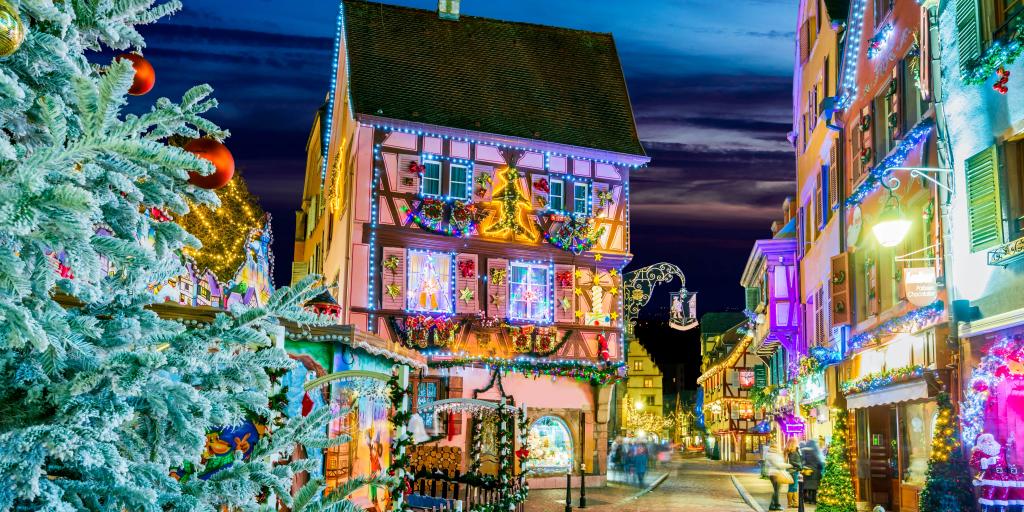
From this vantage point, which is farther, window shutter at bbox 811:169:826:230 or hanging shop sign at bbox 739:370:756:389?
hanging shop sign at bbox 739:370:756:389

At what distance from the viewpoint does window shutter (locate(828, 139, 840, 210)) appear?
21.6 m

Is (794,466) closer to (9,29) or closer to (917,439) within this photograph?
(917,439)

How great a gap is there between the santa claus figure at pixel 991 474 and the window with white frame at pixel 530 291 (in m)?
16.0

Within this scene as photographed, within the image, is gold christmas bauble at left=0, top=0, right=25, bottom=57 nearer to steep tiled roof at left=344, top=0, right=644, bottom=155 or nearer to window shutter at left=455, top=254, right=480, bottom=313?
steep tiled roof at left=344, top=0, right=644, bottom=155

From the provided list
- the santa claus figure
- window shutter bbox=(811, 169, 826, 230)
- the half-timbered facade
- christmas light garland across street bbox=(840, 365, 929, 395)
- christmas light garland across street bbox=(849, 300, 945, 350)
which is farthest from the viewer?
the half-timbered facade

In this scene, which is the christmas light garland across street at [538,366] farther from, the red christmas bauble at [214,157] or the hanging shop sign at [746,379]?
the hanging shop sign at [746,379]

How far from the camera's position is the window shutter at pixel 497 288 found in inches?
1058

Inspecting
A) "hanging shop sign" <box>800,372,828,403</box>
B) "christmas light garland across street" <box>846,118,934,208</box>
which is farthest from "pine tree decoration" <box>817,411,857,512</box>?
"hanging shop sign" <box>800,372,828,403</box>

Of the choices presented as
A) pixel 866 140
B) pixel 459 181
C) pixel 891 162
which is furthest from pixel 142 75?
pixel 459 181

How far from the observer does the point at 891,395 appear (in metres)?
16.0

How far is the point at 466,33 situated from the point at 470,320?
10048 millimetres

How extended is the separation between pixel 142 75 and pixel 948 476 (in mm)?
11288

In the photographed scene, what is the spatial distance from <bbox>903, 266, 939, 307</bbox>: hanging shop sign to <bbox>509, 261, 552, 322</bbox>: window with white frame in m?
13.8

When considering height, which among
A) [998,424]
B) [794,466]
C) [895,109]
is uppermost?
[895,109]
